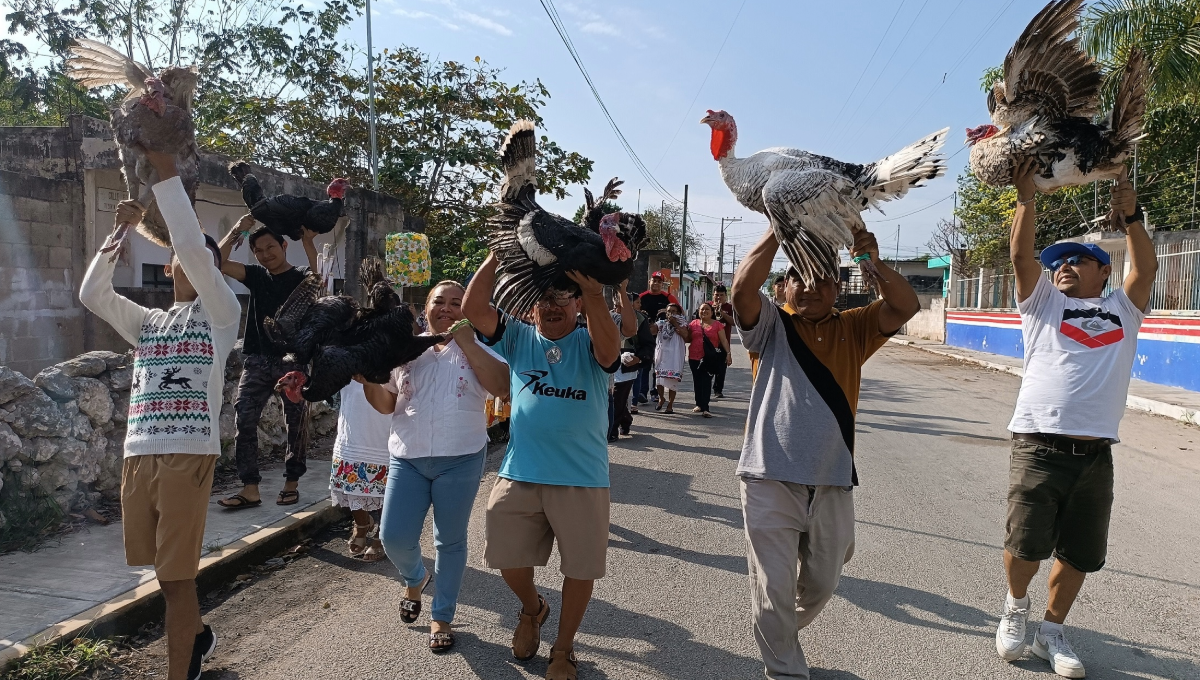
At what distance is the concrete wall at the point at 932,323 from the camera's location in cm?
3148

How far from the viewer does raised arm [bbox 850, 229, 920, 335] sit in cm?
282

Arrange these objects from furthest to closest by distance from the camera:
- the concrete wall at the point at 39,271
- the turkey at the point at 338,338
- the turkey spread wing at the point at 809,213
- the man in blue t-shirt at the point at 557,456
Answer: the concrete wall at the point at 39,271
the man in blue t-shirt at the point at 557,456
the turkey at the point at 338,338
the turkey spread wing at the point at 809,213

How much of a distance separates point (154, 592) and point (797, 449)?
10.5 ft

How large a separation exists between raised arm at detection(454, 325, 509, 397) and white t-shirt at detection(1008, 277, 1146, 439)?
7.94 ft

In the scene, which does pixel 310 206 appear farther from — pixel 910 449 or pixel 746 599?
pixel 910 449

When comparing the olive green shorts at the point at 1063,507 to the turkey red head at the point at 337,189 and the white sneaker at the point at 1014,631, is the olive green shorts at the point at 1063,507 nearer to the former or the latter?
the white sneaker at the point at 1014,631

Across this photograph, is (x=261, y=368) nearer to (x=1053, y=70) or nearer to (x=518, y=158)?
(x=518, y=158)

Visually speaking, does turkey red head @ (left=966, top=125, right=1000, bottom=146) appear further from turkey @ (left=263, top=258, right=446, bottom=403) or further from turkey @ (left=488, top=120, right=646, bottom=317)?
turkey @ (left=263, top=258, right=446, bottom=403)

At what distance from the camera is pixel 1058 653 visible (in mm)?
3318

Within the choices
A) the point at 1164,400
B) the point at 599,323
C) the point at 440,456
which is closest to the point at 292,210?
the point at 440,456

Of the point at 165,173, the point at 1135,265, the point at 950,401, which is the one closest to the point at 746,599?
the point at 1135,265

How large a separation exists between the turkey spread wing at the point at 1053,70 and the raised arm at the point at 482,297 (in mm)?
2194

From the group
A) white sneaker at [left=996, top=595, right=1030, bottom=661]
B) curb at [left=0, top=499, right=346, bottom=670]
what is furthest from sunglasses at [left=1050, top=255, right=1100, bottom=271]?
curb at [left=0, top=499, right=346, bottom=670]

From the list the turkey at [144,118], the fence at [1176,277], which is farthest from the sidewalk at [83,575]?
the fence at [1176,277]
